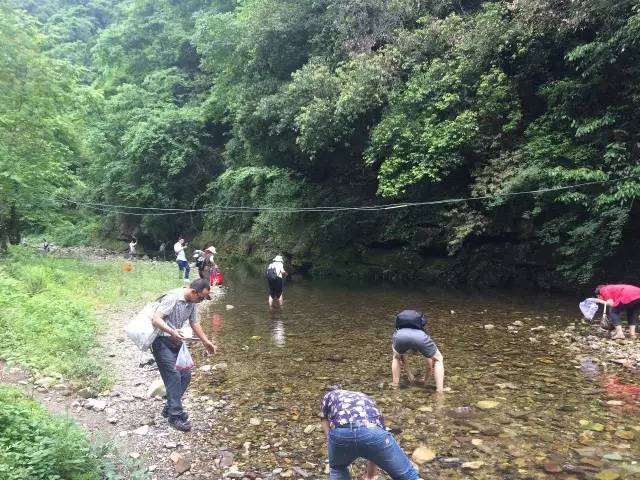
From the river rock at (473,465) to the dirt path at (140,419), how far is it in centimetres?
235

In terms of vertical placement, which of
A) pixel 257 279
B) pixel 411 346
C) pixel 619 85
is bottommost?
pixel 257 279

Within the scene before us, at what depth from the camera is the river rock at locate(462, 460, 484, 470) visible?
5147 mm

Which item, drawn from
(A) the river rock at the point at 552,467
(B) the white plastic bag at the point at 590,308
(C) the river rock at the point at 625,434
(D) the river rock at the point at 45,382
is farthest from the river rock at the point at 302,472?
(B) the white plastic bag at the point at 590,308

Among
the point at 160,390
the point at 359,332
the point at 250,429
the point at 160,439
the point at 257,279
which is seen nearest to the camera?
the point at 160,439

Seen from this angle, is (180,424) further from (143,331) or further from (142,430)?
(143,331)

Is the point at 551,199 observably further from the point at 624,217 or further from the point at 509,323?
the point at 509,323

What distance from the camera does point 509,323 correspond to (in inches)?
473

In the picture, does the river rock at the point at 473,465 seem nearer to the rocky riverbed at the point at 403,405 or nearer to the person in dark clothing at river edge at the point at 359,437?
the rocky riverbed at the point at 403,405

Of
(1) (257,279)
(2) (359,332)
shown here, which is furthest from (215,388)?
(1) (257,279)

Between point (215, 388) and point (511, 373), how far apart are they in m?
4.82

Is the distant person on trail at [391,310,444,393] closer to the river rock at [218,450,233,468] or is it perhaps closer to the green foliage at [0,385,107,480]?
the river rock at [218,450,233,468]

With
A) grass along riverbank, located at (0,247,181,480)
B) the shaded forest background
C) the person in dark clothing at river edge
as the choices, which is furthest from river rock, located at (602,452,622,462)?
the shaded forest background

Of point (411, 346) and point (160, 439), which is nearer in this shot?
point (160, 439)

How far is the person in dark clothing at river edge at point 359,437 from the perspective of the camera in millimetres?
3885
